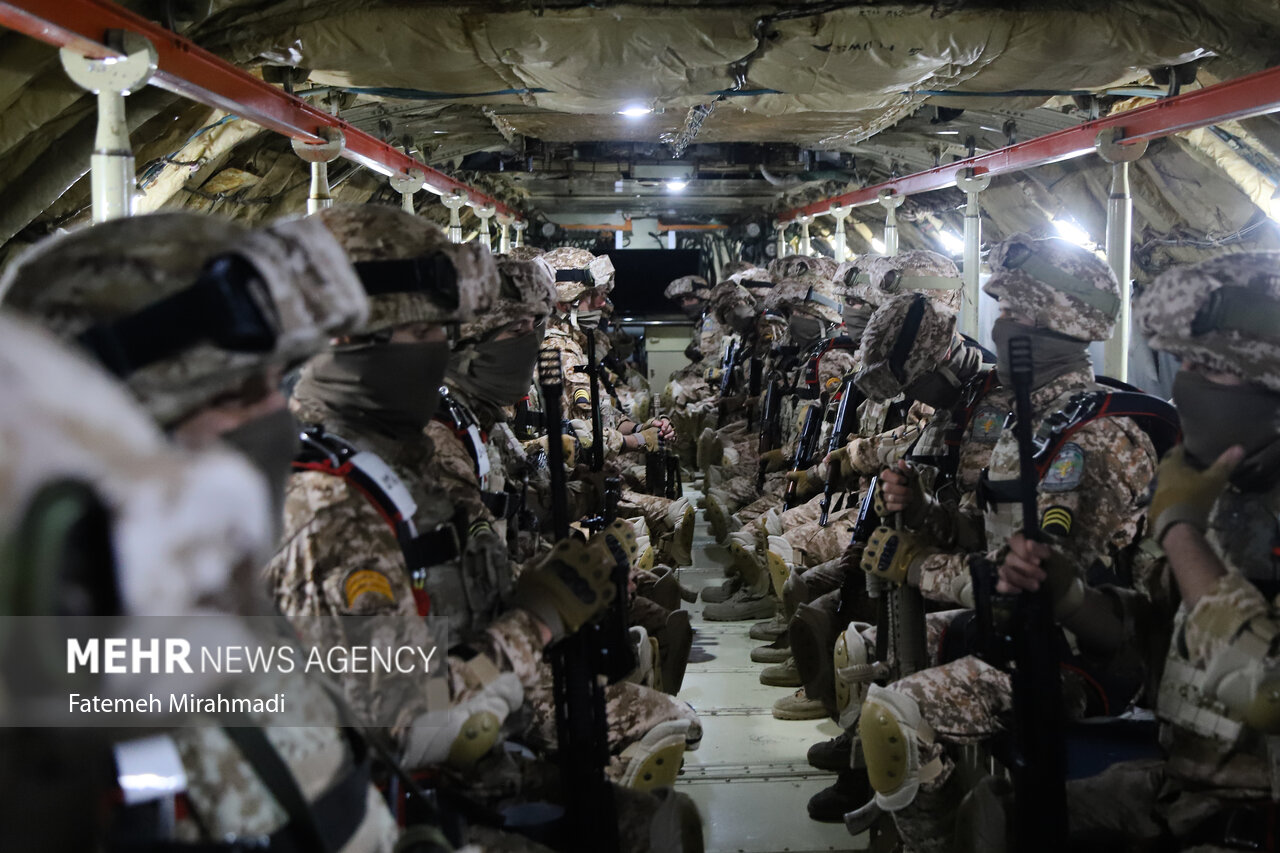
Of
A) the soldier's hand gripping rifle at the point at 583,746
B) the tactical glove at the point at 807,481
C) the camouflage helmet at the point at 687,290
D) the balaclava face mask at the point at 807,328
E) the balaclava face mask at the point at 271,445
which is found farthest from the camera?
the camouflage helmet at the point at 687,290

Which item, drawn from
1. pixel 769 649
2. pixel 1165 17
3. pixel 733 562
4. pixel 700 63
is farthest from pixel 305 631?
pixel 733 562

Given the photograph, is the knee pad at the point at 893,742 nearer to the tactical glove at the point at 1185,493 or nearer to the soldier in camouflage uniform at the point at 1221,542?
the soldier in camouflage uniform at the point at 1221,542

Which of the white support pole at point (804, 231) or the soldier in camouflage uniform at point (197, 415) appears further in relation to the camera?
the white support pole at point (804, 231)

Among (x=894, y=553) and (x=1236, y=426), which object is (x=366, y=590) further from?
(x=894, y=553)

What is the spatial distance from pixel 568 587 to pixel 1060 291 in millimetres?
2077

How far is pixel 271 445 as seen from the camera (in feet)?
3.87

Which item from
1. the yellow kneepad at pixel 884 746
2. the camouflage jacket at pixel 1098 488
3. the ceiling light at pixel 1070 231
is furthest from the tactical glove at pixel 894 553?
the ceiling light at pixel 1070 231

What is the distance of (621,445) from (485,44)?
4.09 metres

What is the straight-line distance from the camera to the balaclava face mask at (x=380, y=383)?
2088 millimetres

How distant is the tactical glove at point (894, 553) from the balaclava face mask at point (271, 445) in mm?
2523

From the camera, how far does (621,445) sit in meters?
7.84

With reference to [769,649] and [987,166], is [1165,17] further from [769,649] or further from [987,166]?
[769,649]

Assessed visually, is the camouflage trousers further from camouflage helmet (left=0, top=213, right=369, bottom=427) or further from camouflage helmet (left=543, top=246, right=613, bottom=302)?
camouflage helmet (left=543, top=246, right=613, bottom=302)

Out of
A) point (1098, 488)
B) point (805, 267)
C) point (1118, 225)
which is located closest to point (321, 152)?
point (1098, 488)
